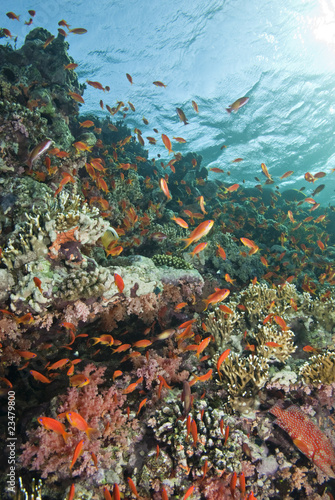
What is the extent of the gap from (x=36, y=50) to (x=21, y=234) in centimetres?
1314

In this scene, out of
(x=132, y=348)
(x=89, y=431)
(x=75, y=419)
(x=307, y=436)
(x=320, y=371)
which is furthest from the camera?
(x=132, y=348)

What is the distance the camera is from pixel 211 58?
1903 centimetres

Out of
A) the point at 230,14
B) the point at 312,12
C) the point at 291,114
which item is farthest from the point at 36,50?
the point at 291,114

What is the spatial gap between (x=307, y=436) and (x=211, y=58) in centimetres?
2480

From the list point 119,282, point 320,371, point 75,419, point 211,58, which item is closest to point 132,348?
point 119,282

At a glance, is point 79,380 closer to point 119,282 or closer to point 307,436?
point 119,282

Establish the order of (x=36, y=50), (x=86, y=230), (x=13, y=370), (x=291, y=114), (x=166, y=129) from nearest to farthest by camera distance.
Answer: (x=13, y=370)
(x=86, y=230)
(x=36, y=50)
(x=291, y=114)
(x=166, y=129)

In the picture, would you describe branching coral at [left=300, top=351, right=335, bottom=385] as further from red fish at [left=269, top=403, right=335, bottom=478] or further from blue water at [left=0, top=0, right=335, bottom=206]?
blue water at [left=0, top=0, right=335, bottom=206]

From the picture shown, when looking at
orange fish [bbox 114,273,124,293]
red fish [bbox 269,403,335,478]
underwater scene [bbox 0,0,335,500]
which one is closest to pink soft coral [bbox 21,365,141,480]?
underwater scene [bbox 0,0,335,500]

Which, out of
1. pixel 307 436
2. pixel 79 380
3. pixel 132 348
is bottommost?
pixel 307 436

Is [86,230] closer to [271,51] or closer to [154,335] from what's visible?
[154,335]

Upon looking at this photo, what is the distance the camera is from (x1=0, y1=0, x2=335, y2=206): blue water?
16672 mm

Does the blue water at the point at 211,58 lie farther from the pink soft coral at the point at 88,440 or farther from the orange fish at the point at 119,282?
the pink soft coral at the point at 88,440

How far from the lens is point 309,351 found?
5.07 metres
